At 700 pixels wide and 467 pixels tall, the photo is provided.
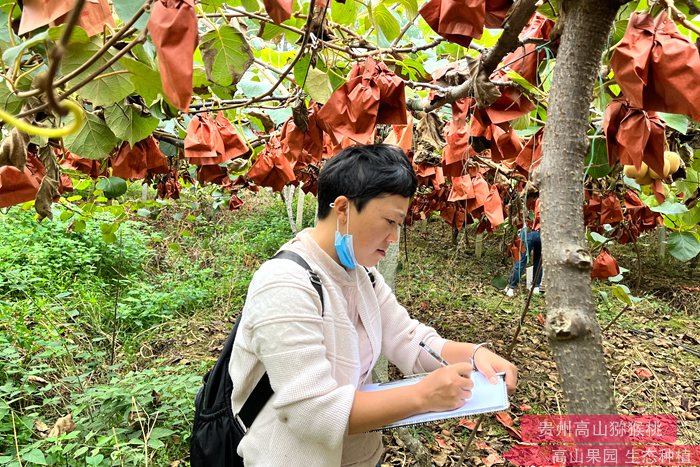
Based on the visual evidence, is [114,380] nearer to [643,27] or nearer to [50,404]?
[50,404]

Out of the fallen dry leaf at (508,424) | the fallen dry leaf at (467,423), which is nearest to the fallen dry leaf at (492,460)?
the fallen dry leaf at (508,424)

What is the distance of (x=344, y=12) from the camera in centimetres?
158

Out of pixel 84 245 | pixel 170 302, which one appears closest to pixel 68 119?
pixel 170 302

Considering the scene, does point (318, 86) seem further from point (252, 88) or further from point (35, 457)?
point (35, 457)

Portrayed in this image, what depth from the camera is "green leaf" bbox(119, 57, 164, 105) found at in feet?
2.58

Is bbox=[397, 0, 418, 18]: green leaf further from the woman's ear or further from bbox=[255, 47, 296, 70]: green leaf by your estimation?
bbox=[255, 47, 296, 70]: green leaf

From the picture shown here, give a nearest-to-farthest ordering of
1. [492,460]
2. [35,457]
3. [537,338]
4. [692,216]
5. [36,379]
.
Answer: [35,457], [692,216], [492,460], [36,379], [537,338]

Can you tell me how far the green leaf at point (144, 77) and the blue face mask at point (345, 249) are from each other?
47 cm

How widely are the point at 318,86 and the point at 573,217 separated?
975 mm

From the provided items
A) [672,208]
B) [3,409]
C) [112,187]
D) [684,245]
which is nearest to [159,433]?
[3,409]

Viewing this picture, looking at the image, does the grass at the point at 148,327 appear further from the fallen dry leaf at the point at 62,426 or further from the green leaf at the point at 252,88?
the green leaf at the point at 252,88

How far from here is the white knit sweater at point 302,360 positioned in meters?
0.89

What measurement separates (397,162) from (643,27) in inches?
22.2

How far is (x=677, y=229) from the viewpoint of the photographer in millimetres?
2617
